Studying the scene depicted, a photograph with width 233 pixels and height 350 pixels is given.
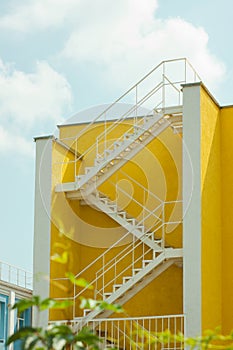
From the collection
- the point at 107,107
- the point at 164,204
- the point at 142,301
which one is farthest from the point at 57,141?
the point at 142,301

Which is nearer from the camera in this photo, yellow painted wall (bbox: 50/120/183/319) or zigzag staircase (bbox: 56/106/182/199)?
zigzag staircase (bbox: 56/106/182/199)

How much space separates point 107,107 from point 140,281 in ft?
14.8

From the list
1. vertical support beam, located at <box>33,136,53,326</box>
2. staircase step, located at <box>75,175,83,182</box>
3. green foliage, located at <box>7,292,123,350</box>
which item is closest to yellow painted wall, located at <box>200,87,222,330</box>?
staircase step, located at <box>75,175,83,182</box>

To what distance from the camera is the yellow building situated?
17172 millimetres

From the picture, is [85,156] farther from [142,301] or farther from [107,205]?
[142,301]

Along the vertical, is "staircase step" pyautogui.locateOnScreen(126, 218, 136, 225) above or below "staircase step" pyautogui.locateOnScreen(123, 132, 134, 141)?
below

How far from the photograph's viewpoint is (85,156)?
2094 centimetres

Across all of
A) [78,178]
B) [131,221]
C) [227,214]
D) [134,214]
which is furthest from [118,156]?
[227,214]

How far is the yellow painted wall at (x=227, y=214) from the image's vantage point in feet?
59.2

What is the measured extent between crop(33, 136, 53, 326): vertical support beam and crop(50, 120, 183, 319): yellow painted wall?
162 mm

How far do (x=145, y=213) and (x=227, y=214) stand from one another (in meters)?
2.17

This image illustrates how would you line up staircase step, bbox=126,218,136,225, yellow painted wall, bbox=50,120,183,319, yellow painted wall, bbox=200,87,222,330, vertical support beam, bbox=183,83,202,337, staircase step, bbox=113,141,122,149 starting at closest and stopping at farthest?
vertical support beam, bbox=183,83,202,337 < yellow painted wall, bbox=200,87,222,330 < staircase step, bbox=126,218,136,225 < staircase step, bbox=113,141,122,149 < yellow painted wall, bbox=50,120,183,319

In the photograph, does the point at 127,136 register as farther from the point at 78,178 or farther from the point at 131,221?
the point at 131,221

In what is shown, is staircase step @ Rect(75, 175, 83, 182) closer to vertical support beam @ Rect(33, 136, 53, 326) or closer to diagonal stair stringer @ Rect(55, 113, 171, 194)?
diagonal stair stringer @ Rect(55, 113, 171, 194)
